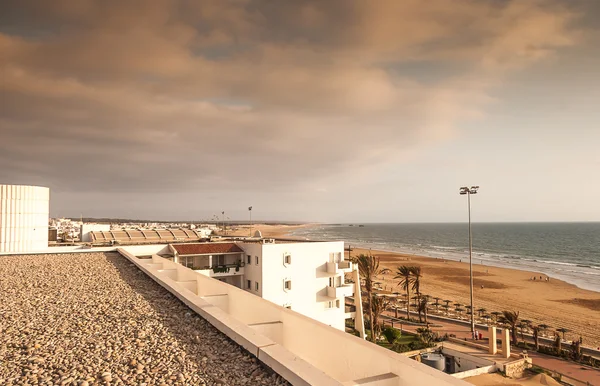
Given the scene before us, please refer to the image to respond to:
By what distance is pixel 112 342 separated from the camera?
6.50m

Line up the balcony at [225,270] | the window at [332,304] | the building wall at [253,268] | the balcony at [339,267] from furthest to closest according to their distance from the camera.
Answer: the window at [332,304] < the balcony at [339,267] < the balcony at [225,270] < the building wall at [253,268]

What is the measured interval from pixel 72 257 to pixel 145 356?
17208 millimetres

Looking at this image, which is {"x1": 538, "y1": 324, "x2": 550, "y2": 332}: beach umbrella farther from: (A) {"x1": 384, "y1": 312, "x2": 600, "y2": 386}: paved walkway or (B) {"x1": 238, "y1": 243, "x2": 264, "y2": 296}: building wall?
(B) {"x1": 238, "y1": 243, "x2": 264, "y2": 296}: building wall

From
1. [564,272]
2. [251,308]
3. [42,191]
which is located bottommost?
[564,272]

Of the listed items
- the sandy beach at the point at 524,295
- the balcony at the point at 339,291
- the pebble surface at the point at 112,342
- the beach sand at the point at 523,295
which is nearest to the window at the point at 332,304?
the balcony at the point at 339,291

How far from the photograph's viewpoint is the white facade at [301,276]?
2638cm

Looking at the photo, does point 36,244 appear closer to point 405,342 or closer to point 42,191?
point 42,191

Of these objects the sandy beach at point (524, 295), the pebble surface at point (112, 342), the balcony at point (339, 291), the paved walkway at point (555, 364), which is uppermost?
the pebble surface at point (112, 342)

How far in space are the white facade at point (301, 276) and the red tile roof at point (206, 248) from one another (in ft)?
2.57

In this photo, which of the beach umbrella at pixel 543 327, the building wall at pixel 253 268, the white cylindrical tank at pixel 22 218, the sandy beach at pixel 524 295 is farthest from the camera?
the sandy beach at pixel 524 295

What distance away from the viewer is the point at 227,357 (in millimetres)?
5828

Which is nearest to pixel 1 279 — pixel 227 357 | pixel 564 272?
pixel 227 357

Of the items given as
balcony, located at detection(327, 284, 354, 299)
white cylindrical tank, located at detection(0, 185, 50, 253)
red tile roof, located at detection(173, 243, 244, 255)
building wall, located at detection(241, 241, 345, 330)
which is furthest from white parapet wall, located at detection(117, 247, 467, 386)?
white cylindrical tank, located at detection(0, 185, 50, 253)

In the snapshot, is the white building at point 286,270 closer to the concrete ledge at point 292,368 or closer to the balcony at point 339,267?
the balcony at point 339,267
